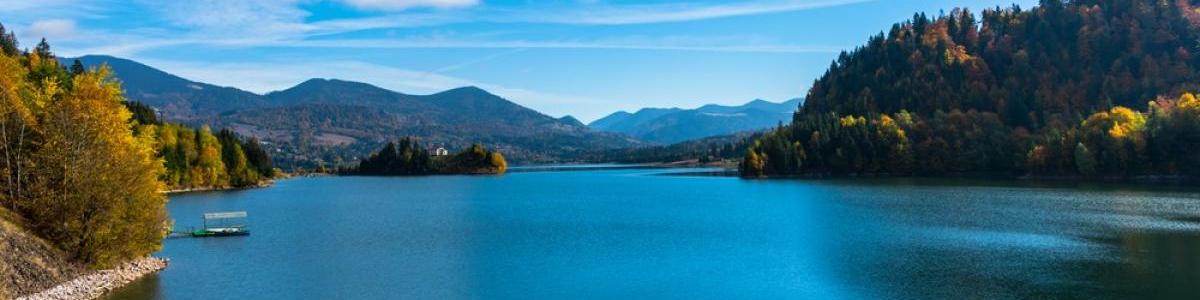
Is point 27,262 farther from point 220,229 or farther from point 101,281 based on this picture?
point 220,229

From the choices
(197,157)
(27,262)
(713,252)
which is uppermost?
(197,157)

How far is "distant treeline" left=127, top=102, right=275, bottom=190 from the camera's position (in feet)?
466

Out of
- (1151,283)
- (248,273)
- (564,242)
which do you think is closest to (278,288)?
(248,273)

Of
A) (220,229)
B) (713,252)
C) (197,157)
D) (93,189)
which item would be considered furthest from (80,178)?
(197,157)

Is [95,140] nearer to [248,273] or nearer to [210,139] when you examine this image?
[248,273]

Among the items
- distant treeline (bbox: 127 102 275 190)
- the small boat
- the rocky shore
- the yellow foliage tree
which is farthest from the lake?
distant treeline (bbox: 127 102 275 190)

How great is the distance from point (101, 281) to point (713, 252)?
35922mm

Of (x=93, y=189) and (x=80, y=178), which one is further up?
(x=80, y=178)

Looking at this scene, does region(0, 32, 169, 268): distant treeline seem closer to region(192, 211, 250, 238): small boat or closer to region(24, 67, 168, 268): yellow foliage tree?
region(24, 67, 168, 268): yellow foliage tree

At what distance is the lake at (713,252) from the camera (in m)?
41.4

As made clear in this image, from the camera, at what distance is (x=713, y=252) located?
55.8 metres

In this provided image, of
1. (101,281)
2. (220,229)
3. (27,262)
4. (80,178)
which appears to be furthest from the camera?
(220,229)

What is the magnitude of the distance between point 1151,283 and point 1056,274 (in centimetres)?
435

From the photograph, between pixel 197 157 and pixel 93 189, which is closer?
pixel 93 189
